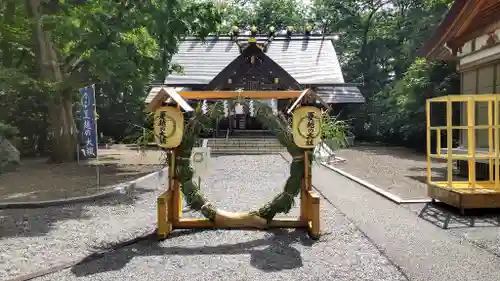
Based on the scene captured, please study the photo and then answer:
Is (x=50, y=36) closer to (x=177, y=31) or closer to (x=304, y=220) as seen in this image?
(x=177, y=31)

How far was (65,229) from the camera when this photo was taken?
6457mm

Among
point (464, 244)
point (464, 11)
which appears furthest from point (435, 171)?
point (464, 244)

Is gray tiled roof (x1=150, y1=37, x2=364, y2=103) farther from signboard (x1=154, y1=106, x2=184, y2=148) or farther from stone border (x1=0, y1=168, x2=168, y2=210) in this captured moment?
signboard (x1=154, y1=106, x2=184, y2=148)

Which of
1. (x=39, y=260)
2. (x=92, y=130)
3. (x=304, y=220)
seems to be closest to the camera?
(x=39, y=260)

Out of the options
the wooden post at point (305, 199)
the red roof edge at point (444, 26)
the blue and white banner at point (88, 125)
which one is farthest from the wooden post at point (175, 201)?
the red roof edge at point (444, 26)

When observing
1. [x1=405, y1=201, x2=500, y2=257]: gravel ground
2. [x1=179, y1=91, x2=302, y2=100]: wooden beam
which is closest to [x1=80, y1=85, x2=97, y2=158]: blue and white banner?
[x1=179, y1=91, x2=302, y2=100]: wooden beam

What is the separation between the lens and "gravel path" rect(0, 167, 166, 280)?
506 cm

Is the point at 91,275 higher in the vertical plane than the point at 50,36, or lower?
lower

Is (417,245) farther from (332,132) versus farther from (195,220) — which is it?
(195,220)

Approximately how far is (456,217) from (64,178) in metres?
9.61

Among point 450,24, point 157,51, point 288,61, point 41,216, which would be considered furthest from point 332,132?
point 288,61

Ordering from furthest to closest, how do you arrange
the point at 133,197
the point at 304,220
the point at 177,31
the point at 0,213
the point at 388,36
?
the point at 388,36, the point at 177,31, the point at 133,197, the point at 0,213, the point at 304,220

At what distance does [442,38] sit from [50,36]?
11930 millimetres

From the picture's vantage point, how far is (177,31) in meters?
13.0
